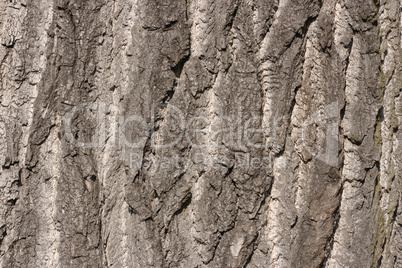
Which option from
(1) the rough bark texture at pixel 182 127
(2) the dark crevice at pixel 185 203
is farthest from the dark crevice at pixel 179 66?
(2) the dark crevice at pixel 185 203

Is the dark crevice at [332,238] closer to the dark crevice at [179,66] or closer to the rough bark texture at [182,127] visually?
the rough bark texture at [182,127]

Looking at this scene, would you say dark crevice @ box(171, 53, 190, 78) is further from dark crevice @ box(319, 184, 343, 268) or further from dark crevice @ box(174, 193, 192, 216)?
dark crevice @ box(319, 184, 343, 268)

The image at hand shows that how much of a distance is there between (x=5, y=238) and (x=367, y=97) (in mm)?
1310

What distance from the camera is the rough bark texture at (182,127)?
1071 millimetres

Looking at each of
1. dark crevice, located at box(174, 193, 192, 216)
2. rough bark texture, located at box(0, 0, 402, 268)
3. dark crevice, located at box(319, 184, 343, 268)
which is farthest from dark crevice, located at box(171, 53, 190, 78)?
dark crevice, located at box(319, 184, 343, 268)

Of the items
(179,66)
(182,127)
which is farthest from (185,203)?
(179,66)

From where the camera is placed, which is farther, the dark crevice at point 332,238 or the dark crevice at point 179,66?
the dark crevice at point 332,238

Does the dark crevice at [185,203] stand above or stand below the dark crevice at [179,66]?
below

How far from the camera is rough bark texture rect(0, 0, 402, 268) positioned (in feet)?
3.51

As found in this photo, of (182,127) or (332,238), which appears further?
(332,238)

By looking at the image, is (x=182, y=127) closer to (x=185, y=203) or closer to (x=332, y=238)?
(x=185, y=203)

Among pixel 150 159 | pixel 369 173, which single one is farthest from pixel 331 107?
pixel 150 159

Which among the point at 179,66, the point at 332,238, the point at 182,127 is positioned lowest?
the point at 332,238

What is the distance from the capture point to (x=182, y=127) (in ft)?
3.59
